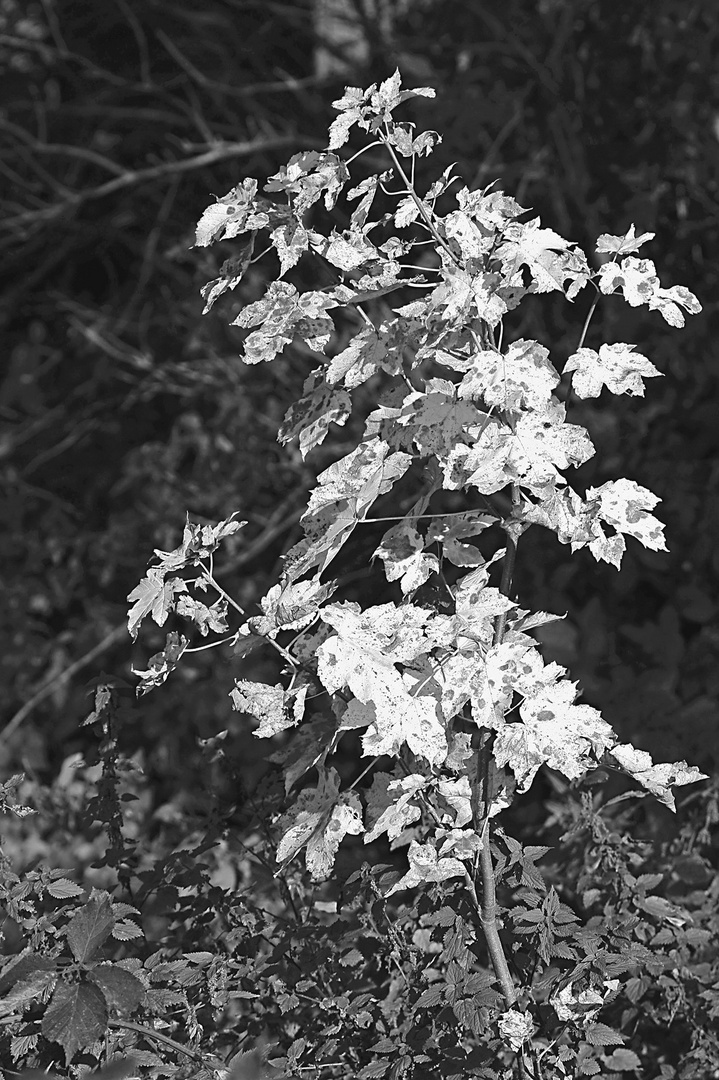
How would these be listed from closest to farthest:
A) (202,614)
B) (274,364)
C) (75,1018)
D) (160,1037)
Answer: (75,1018)
(160,1037)
(202,614)
(274,364)

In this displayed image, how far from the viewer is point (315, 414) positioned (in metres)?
1.23

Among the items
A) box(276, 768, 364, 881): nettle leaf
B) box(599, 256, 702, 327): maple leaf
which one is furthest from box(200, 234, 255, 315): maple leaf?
box(276, 768, 364, 881): nettle leaf

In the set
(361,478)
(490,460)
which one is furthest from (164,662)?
(490,460)

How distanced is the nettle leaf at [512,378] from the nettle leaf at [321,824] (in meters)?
0.43

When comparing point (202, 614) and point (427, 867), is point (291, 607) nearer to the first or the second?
point (202, 614)

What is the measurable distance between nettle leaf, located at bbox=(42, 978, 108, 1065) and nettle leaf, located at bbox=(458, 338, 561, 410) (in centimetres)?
63

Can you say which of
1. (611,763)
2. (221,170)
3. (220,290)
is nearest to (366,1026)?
(611,763)

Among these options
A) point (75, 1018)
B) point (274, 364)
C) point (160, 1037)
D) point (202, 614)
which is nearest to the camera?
point (75, 1018)

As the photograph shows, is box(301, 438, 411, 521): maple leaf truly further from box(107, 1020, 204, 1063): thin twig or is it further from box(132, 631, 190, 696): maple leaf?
box(107, 1020, 204, 1063): thin twig

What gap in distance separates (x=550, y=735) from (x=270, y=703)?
30 cm

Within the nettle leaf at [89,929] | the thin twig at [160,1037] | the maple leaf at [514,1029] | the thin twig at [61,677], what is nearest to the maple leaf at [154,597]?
the nettle leaf at [89,929]

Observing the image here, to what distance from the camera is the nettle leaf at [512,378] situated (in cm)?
106

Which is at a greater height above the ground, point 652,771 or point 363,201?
point 363,201

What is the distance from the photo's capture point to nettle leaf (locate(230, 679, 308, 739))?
46.4 inches
